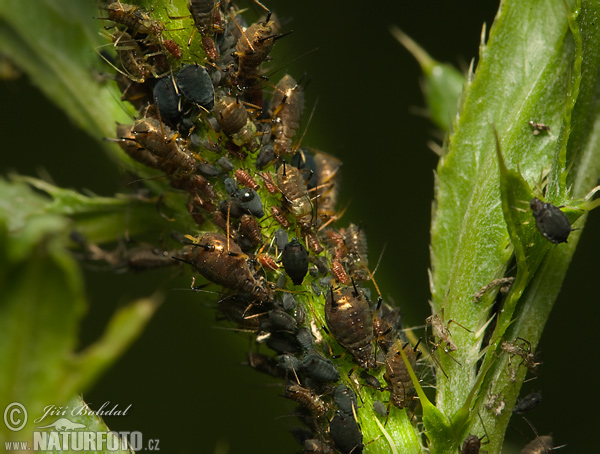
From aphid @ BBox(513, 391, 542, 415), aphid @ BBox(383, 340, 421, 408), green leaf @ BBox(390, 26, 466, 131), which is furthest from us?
green leaf @ BBox(390, 26, 466, 131)

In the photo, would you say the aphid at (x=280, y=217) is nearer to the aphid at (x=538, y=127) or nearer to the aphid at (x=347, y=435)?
the aphid at (x=347, y=435)

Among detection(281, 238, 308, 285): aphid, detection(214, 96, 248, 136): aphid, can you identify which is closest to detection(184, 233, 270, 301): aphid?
detection(281, 238, 308, 285): aphid

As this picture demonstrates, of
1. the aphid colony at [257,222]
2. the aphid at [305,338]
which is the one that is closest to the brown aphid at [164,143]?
the aphid colony at [257,222]

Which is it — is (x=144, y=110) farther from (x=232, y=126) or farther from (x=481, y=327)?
(x=481, y=327)

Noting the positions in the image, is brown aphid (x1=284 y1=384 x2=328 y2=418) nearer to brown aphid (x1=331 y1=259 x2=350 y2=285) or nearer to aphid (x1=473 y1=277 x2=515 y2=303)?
brown aphid (x1=331 y1=259 x2=350 y2=285)

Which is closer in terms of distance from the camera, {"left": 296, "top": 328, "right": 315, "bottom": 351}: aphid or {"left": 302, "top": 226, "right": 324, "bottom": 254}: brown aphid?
{"left": 296, "top": 328, "right": 315, "bottom": 351}: aphid

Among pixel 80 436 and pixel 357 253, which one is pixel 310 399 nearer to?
pixel 357 253

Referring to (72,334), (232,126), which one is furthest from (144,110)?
(72,334)
